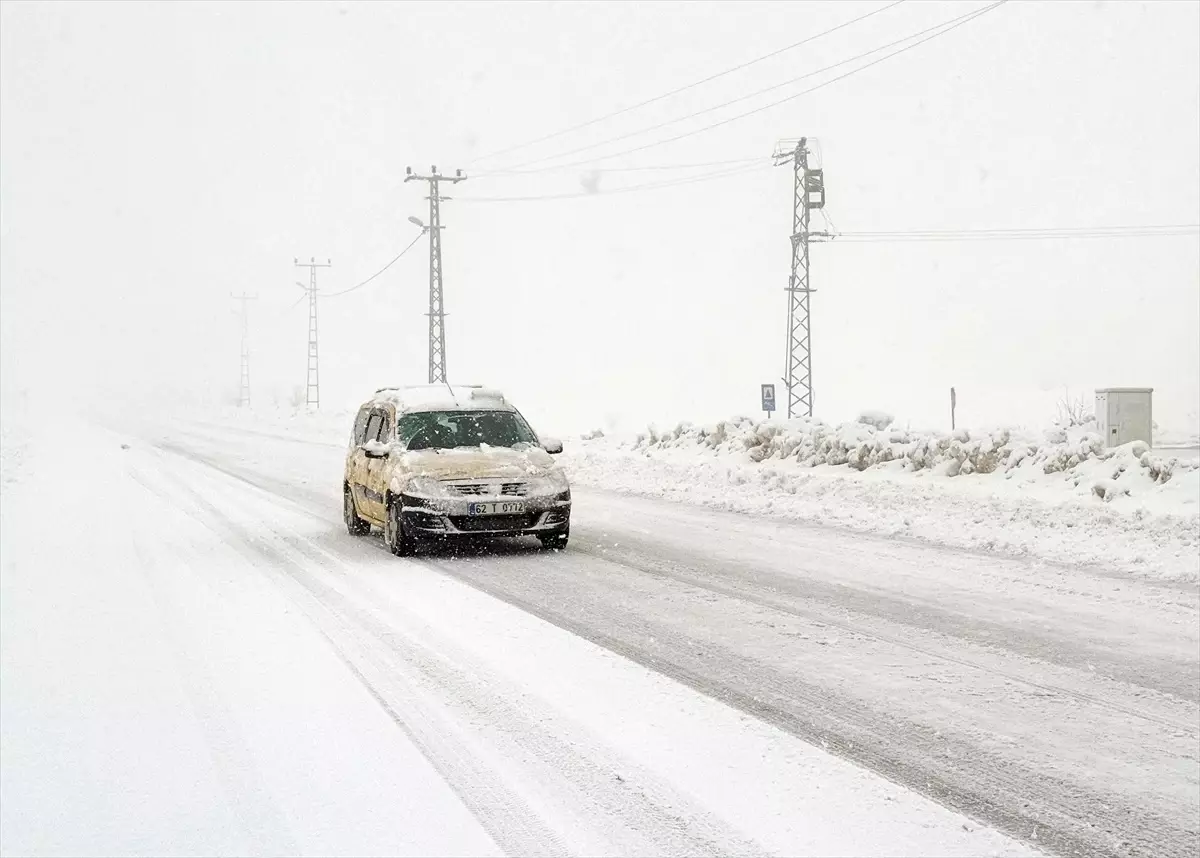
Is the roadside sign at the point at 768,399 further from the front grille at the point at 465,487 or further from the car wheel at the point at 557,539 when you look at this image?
the front grille at the point at 465,487

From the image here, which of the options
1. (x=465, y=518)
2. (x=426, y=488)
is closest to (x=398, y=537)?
(x=426, y=488)

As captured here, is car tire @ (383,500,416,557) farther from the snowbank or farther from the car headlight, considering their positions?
the snowbank

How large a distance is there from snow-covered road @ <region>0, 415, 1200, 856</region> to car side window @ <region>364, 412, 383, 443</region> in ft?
8.41

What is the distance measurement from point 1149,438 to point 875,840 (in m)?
20.7

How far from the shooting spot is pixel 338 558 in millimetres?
10172

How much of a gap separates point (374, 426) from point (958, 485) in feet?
27.6

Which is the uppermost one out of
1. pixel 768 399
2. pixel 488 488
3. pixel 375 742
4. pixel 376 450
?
pixel 768 399

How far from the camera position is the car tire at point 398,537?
10.2 m

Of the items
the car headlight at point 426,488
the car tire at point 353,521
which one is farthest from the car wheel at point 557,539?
the car tire at point 353,521

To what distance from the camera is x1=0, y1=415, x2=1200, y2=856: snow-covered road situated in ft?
12.1

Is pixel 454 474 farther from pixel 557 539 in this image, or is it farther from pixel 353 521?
pixel 353 521

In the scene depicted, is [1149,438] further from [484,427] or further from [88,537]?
[88,537]

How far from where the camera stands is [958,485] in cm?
1462

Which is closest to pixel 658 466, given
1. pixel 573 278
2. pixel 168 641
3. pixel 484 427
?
pixel 484 427
